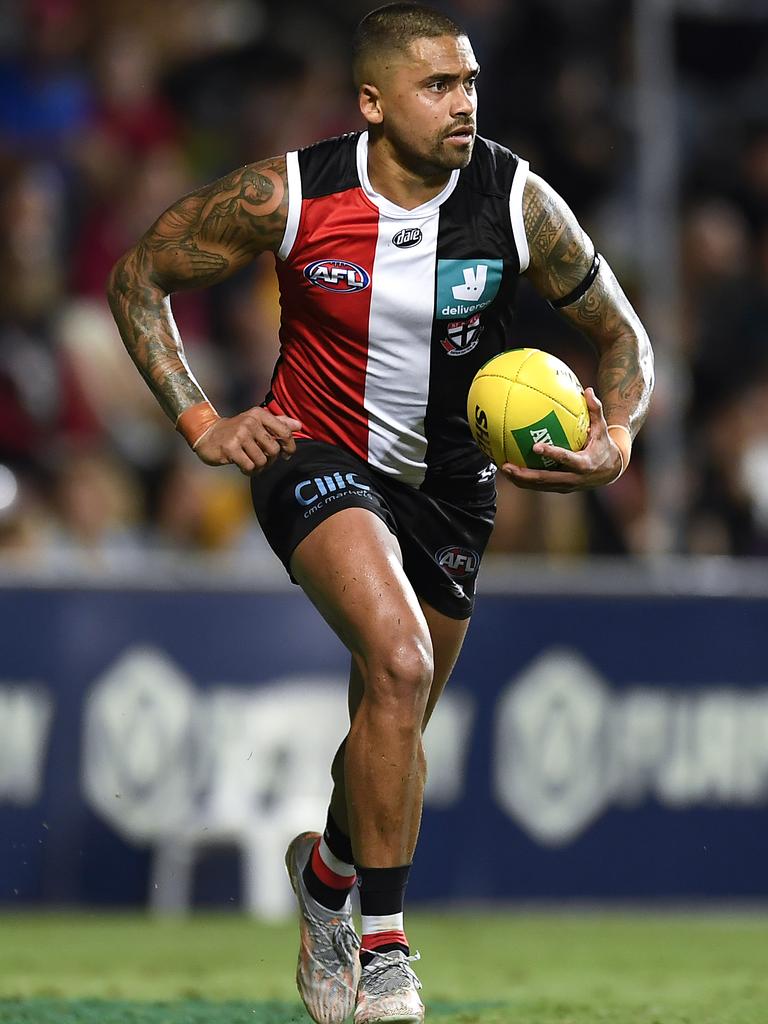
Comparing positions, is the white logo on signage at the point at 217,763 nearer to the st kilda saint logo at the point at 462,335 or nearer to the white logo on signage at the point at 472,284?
the st kilda saint logo at the point at 462,335

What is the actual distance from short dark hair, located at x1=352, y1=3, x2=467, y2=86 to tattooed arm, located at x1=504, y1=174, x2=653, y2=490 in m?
0.57

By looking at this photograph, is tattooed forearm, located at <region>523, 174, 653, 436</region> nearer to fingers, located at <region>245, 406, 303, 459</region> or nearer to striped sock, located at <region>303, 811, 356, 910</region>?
fingers, located at <region>245, 406, 303, 459</region>

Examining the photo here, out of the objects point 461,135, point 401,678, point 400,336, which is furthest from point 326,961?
point 461,135

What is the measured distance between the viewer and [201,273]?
6.17 metres

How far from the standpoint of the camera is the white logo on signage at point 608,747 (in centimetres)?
1040

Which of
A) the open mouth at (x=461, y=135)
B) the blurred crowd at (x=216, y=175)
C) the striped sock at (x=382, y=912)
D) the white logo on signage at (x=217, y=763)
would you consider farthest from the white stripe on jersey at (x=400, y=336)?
the blurred crowd at (x=216, y=175)

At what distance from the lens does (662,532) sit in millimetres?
11508

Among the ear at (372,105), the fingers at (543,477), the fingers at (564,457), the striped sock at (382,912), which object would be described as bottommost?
the striped sock at (382,912)

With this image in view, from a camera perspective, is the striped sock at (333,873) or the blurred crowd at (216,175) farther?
the blurred crowd at (216,175)

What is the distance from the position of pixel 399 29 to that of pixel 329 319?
938 millimetres

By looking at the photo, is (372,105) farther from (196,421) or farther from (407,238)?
(196,421)

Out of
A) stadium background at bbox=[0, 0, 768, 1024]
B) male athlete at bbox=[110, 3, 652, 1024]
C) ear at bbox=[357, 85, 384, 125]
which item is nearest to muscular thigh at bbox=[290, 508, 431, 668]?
male athlete at bbox=[110, 3, 652, 1024]

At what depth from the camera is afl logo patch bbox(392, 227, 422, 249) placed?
19.9 ft

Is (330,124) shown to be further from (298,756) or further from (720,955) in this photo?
(720,955)
